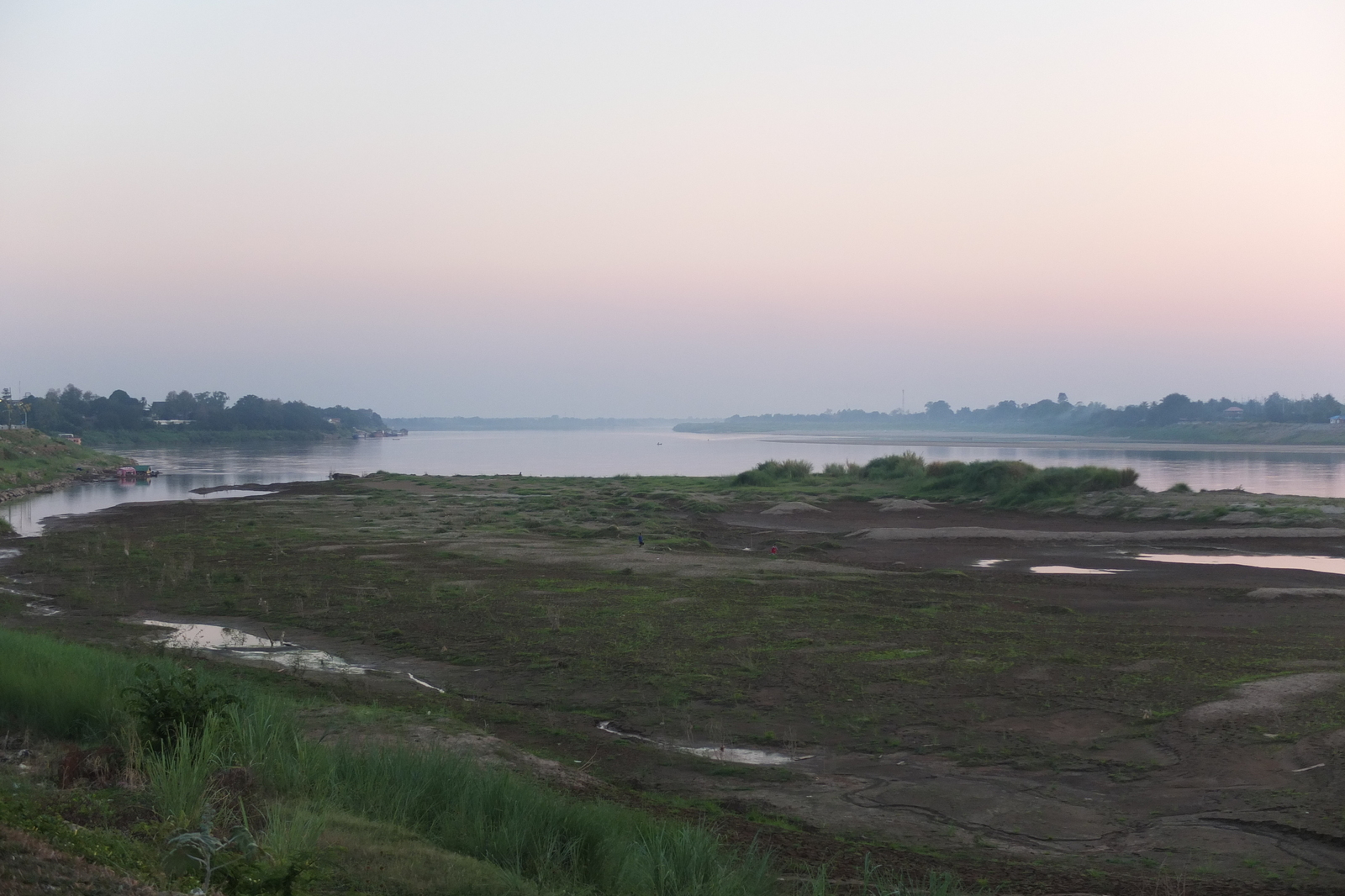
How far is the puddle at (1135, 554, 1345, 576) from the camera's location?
2497 cm

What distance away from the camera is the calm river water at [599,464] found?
5479 centimetres

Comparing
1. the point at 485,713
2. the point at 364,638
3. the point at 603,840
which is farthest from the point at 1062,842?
the point at 364,638

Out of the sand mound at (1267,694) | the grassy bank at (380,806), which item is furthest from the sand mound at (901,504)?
the grassy bank at (380,806)

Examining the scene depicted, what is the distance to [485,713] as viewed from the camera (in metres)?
11.7

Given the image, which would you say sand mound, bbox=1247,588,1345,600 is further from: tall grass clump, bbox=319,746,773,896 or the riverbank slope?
the riverbank slope

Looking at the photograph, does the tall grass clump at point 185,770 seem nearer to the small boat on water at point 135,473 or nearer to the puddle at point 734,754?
the puddle at point 734,754

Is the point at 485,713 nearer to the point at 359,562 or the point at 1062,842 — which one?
the point at 1062,842

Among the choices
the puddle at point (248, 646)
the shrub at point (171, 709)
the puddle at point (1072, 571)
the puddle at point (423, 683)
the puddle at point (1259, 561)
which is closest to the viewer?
the shrub at point (171, 709)

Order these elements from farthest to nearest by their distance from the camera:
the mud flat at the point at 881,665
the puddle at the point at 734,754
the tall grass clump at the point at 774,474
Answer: the tall grass clump at the point at 774,474 < the puddle at the point at 734,754 < the mud flat at the point at 881,665

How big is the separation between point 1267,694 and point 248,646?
14344mm

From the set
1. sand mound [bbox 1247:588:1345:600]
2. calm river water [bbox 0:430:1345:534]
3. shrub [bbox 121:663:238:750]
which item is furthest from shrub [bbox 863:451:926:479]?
shrub [bbox 121:663:238:750]

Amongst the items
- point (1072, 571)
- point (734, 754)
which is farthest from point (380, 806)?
point (1072, 571)

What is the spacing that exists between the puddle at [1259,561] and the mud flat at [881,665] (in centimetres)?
24

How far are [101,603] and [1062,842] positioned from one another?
18.3m
